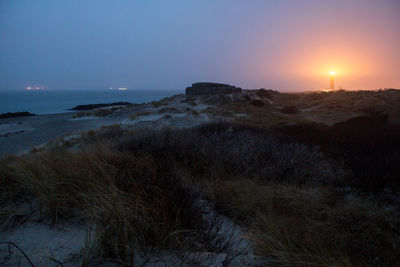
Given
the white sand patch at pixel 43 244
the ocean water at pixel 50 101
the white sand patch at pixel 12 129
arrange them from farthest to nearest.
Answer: the ocean water at pixel 50 101
the white sand patch at pixel 12 129
the white sand patch at pixel 43 244

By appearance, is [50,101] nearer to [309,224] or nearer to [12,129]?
[12,129]

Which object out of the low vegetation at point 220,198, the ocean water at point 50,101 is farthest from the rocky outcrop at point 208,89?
the low vegetation at point 220,198

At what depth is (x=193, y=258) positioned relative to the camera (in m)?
1.60

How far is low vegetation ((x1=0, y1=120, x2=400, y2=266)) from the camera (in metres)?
1.83

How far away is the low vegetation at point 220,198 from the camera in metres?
1.83

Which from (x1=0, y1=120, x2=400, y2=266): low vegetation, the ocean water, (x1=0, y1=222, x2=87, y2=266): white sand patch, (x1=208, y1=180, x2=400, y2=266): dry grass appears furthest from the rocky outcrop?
(x1=0, y1=222, x2=87, y2=266): white sand patch

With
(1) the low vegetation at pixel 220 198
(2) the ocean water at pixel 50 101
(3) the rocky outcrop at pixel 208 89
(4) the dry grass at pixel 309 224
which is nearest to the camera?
(1) the low vegetation at pixel 220 198

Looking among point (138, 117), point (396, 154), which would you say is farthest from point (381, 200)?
point (138, 117)

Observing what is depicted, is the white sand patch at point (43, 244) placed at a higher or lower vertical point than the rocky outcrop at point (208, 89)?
lower

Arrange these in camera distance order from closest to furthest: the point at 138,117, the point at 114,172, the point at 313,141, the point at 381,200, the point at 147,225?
the point at 147,225
the point at 114,172
the point at 381,200
the point at 313,141
the point at 138,117

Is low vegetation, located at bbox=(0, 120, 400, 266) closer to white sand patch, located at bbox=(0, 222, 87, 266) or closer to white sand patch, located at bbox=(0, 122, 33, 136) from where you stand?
white sand patch, located at bbox=(0, 222, 87, 266)

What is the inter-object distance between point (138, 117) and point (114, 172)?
15.5 meters

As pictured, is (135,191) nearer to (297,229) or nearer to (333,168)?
(297,229)

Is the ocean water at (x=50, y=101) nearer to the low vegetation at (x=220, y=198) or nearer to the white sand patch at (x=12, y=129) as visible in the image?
the white sand patch at (x=12, y=129)
